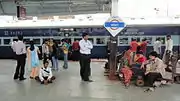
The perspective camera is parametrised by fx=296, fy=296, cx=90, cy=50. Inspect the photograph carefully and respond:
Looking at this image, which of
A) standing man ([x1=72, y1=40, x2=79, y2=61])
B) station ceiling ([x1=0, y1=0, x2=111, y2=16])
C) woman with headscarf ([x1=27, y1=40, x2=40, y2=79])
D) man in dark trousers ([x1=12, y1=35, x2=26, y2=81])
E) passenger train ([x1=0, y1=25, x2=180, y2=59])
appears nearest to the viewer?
man in dark trousers ([x1=12, y1=35, x2=26, y2=81])

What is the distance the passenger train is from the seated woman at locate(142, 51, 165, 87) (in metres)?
9.37

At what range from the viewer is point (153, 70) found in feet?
28.3

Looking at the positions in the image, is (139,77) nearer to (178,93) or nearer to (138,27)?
(178,93)

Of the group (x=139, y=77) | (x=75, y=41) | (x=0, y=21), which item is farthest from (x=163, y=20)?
(x=0, y=21)

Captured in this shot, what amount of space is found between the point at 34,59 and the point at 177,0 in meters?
8.84

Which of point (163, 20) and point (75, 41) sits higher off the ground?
point (163, 20)

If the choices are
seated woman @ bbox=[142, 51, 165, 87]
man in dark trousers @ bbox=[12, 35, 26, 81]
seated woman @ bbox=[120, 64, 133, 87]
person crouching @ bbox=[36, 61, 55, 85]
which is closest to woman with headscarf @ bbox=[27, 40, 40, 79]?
man in dark trousers @ bbox=[12, 35, 26, 81]

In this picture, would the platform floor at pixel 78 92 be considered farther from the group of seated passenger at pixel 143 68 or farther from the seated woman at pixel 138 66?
the seated woman at pixel 138 66

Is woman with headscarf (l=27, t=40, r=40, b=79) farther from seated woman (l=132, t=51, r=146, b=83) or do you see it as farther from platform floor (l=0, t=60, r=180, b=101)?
seated woman (l=132, t=51, r=146, b=83)

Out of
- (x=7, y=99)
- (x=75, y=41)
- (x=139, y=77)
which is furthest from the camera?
(x=75, y=41)

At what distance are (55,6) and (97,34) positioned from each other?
17.8 ft

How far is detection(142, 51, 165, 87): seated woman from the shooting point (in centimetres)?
854

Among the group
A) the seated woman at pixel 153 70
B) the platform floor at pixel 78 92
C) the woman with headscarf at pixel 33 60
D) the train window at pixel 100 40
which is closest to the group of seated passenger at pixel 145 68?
the seated woman at pixel 153 70

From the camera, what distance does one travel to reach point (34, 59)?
10789 millimetres
